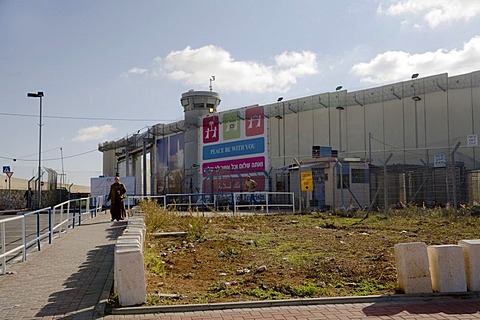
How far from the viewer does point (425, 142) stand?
30.2 meters

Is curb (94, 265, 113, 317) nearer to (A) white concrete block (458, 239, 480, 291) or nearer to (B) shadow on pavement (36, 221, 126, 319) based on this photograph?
(B) shadow on pavement (36, 221, 126, 319)

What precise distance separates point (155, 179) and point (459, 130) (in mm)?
30829

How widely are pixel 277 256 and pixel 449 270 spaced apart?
358 cm

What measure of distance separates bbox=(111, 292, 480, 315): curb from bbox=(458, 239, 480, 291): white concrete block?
157 mm

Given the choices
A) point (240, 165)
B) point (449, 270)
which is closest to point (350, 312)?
point (449, 270)

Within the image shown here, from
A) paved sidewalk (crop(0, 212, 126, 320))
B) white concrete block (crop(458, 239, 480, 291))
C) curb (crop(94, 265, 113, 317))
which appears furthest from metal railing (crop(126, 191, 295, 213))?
white concrete block (crop(458, 239, 480, 291))

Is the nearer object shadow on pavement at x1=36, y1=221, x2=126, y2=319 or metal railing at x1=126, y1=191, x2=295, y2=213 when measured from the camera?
shadow on pavement at x1=36, y1=221, x2=126, y2=319

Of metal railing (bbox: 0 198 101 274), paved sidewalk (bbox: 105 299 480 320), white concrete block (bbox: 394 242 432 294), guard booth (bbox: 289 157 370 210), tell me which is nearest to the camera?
paved sidewalk (bbox: 105 299 480 320)

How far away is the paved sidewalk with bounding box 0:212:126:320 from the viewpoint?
6.48m

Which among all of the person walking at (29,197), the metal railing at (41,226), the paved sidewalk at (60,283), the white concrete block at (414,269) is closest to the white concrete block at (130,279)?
the paved sidewalk at (60,283)

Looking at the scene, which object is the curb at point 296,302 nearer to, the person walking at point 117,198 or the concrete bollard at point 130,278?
the concrete bollard at point 130,278

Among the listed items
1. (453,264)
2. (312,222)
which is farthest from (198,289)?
(312,222)

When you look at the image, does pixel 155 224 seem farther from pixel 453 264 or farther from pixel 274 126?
pixel 274 126

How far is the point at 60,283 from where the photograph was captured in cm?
821
